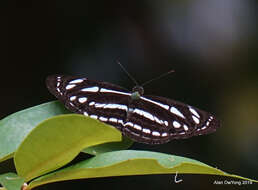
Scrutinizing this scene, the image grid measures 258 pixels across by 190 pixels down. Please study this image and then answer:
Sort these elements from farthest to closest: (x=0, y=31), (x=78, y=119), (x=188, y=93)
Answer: (x=188, y=93), (x=0, y=31), (x=78, y=119)

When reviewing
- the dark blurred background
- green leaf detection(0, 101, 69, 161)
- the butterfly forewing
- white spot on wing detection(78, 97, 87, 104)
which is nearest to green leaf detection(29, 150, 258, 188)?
green leaf detection(0, 101, 69, 161)

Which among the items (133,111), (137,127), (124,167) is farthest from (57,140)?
(133,111)

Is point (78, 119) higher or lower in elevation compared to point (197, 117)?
higher

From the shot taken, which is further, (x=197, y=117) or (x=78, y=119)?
(x=197, y=117)

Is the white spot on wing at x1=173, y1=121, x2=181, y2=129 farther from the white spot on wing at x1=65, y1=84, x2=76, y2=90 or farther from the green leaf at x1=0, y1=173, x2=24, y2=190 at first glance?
the green leaf at x1=0, y1=173, x2=24, y2=190

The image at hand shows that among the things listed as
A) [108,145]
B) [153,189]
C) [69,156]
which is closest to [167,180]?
[153,189]

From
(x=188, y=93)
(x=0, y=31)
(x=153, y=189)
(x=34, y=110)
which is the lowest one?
(x=153, y=189)

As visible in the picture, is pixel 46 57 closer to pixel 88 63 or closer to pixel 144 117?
pixel 88 63
